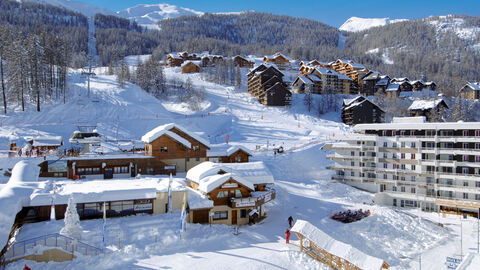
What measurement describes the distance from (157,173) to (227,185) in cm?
1249

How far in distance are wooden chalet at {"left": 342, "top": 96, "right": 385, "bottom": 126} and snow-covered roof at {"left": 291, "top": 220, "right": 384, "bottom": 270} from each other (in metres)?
58.5

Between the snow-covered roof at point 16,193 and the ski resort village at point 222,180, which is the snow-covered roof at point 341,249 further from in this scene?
the snow-covered roof at point 16,193

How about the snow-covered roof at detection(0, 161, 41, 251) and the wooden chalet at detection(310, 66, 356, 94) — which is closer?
the snow-covered roof at detection(0, 161, 41, 251)

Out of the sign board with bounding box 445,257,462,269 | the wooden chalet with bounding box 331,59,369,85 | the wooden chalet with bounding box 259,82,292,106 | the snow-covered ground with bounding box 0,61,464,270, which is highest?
the wooden chalet with bounding box 331,59,369,85

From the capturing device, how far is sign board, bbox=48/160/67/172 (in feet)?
118

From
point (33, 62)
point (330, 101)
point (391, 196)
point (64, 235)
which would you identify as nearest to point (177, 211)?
point (64, 235)

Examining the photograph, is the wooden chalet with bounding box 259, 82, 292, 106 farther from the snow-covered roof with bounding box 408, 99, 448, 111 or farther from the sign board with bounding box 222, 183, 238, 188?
the sign board with bounding box 222, 183, 238, 188

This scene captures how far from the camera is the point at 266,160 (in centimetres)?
5134

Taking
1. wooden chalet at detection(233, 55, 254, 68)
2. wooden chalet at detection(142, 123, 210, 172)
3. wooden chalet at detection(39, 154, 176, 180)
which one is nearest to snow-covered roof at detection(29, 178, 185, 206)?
wooden chalet at detection(39, 154, 176, 180)

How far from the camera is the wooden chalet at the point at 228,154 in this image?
44322 millimetres

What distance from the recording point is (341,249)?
72.1 feet

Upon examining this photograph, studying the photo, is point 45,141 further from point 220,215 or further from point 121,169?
point 220,215

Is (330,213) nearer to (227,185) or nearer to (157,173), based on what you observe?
(227,185)

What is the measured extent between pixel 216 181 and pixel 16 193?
15376 millimetres
